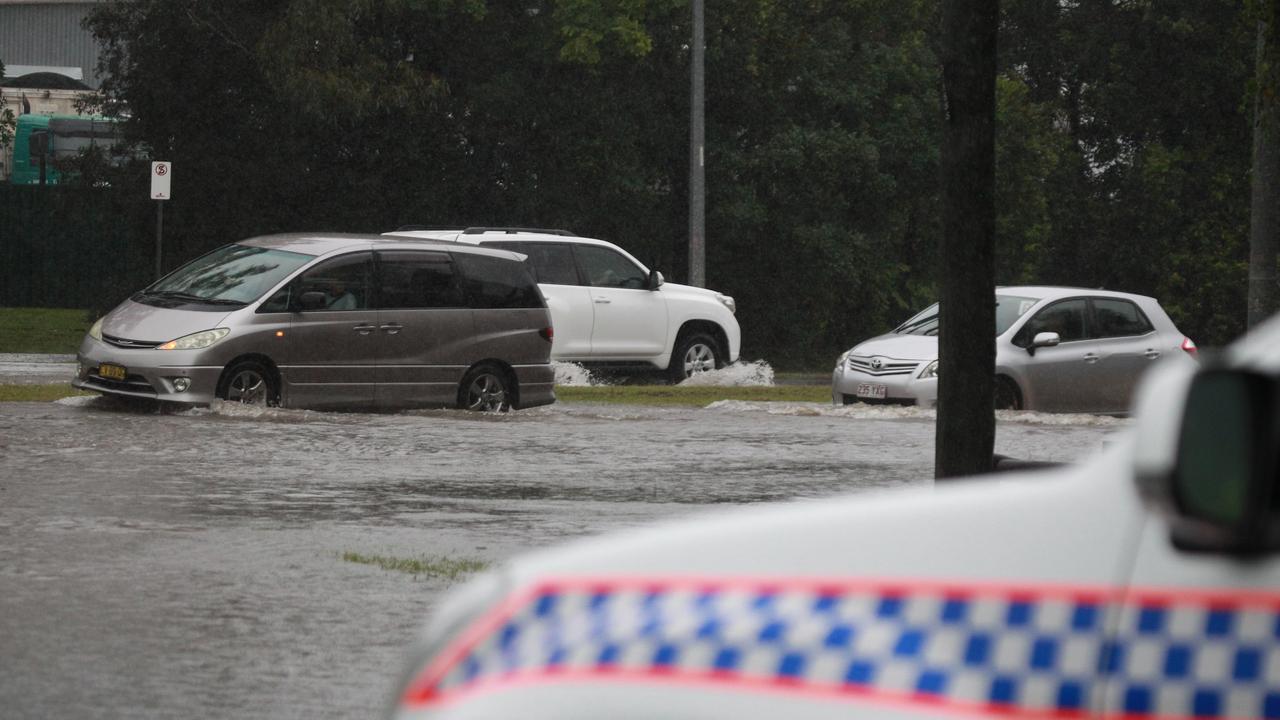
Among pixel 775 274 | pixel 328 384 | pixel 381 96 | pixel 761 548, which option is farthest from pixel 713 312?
pixel 761 548

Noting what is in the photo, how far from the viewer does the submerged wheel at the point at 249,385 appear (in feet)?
59.2

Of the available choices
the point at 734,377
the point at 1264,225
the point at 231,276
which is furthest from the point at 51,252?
the point at 1264,225

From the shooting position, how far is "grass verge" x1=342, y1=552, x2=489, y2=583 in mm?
9547

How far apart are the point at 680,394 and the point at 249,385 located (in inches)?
248

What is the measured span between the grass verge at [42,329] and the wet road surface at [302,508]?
13.3 meters

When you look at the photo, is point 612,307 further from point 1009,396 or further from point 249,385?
point 249,385

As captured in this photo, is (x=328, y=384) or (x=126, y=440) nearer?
(x=126, y=440)

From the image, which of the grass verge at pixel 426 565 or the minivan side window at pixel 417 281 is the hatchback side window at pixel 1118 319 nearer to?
the minivan side window at pixel 417 281

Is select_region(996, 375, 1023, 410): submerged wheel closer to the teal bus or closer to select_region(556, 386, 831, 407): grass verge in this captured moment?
select_region(556, 386, 831, 407): grass verge

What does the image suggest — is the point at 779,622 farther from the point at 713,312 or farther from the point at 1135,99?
the point at 1135,99

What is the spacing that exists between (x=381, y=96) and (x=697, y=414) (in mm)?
14118

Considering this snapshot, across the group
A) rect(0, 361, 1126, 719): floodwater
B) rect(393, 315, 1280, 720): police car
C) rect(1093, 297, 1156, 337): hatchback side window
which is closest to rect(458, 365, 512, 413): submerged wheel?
rect(0, 361, 1126, 719): floodwater

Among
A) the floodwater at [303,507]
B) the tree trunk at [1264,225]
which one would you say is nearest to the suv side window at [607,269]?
the floodwater at [303,507]

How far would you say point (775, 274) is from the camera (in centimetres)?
3741
